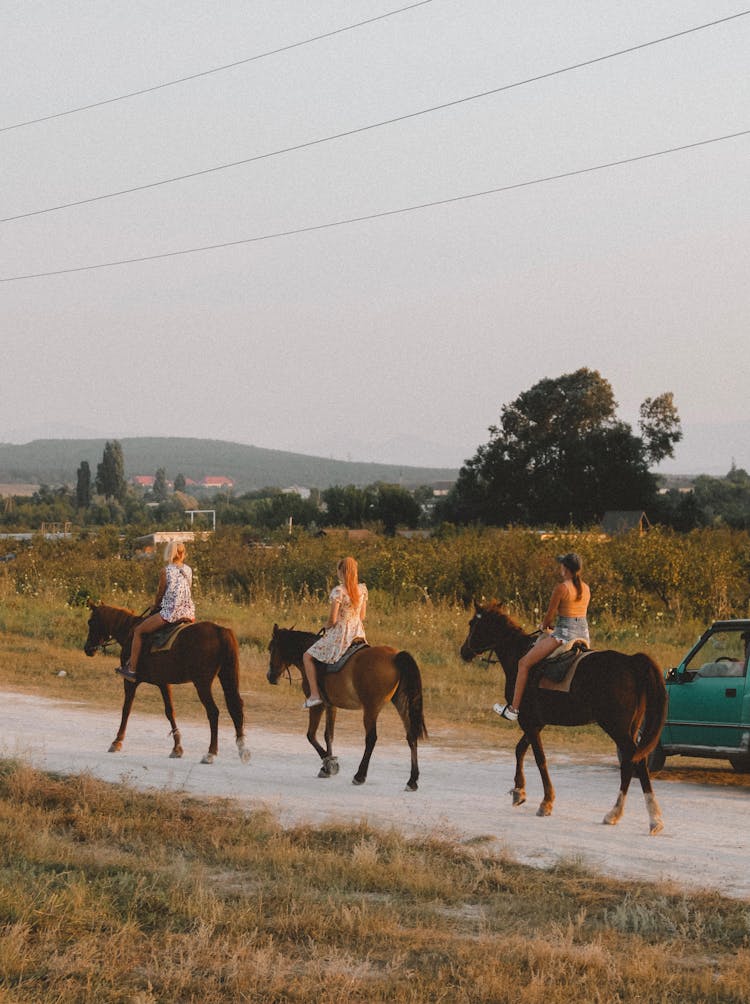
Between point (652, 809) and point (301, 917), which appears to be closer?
point (301, 917)

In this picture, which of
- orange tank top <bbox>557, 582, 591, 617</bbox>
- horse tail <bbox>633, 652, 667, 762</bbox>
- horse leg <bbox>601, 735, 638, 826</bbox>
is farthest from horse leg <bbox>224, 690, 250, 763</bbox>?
horse tail <bbox>633, 652, 667, 762</bbox>

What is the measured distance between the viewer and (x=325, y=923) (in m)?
8.18

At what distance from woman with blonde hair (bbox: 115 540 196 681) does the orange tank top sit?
4344mm

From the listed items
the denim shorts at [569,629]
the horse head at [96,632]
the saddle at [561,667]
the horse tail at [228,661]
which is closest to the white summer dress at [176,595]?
the horse tail at [228,661]

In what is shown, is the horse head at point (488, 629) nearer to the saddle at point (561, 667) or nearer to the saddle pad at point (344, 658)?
the saddle at point (561, 667)

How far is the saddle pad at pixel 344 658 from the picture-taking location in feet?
42.8

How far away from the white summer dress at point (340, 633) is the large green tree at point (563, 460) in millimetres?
71907

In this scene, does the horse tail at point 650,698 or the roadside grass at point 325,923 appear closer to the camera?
the roadside grass at point 325,923

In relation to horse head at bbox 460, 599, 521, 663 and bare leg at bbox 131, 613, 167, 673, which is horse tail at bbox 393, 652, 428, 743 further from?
bare leg at bbox 131, 613, 167, 673

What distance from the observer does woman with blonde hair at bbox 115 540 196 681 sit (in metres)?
14.2

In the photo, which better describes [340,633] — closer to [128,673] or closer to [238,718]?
[238,718]

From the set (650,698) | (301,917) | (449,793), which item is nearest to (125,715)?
(449,793)

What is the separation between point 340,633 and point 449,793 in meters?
1.95

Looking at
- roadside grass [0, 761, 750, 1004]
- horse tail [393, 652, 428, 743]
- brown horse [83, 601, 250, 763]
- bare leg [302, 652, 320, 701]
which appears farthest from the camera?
brown horse [83, 601, 250, 763]
